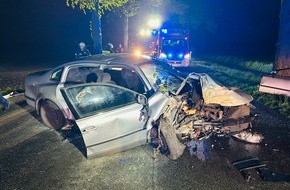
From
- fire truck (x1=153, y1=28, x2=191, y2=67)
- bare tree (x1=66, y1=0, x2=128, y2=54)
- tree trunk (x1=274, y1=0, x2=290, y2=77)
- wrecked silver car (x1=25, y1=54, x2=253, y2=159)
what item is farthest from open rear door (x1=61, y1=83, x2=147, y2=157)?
fire truck (x1=153, y1=28, x2=191, y2=67)

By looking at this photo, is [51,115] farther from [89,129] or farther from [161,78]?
[161,78]

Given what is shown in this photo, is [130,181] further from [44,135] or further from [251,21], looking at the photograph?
[251,21]

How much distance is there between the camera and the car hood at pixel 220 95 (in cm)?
500

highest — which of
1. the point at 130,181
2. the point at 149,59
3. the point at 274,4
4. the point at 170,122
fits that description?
A: the point at 274,4

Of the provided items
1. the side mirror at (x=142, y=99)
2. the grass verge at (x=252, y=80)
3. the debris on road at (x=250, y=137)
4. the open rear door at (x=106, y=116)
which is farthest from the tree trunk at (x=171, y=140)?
the grass verge at (x=252, y=80)

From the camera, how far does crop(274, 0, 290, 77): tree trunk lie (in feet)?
29.8

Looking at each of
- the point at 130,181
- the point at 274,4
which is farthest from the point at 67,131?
the point at 274,4

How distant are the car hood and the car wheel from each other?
333 centimetres

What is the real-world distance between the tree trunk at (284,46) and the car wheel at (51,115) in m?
7.68

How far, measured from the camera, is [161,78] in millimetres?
5543

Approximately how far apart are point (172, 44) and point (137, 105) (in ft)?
32.8

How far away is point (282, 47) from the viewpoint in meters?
9.32

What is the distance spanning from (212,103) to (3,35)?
2774 centimetres

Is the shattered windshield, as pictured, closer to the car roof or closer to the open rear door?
the car roof
